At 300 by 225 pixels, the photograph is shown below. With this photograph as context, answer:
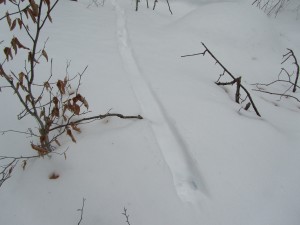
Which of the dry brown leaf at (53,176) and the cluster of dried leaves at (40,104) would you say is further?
the dry brown leaf at (53,176)

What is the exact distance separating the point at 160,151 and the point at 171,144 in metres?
0.13

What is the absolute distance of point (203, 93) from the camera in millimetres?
2412

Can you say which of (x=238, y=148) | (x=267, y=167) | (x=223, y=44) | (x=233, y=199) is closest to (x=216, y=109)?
(x=238, y=148)

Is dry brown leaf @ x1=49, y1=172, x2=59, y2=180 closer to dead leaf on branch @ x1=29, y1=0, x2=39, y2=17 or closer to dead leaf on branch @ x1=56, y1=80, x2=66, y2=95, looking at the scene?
dead leaf on branch @ x1=56, y1=80, x2=66, y2=95

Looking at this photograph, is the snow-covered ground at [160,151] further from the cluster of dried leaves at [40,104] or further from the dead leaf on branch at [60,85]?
the dead leaf on branch at [60,85]

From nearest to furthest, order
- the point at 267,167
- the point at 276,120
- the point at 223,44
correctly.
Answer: the point at 267,167
the point at 276,120
the point at 223,44

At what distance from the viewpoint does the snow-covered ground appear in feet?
4.75

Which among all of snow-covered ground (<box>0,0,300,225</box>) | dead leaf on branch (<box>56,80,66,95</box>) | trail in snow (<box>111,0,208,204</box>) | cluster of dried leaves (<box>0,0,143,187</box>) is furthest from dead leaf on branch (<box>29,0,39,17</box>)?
trail in snow (<box>111,0,208,204</box>)

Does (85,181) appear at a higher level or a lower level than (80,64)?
lower

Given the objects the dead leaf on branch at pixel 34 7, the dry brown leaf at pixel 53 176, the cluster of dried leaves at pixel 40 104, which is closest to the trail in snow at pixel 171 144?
the cluster of dried leaves at pixel 40 104

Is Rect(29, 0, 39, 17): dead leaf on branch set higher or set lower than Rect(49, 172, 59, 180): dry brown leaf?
higher

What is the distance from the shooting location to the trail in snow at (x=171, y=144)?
1.59 metres

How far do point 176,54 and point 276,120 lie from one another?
1452 millimetres

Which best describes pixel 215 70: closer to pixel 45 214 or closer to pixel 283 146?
pixel 283 146
